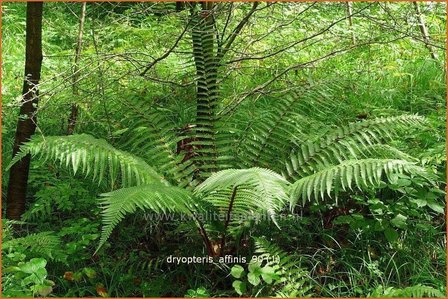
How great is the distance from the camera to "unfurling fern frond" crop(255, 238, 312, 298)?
77.7 inches

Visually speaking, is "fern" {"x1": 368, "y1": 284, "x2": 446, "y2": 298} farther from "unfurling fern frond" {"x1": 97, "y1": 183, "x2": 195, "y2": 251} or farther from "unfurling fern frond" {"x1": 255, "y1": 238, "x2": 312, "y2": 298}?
"unfurling fern frond" {"x1": 97, "y1": 183, "x2": 195, "y2": 251}

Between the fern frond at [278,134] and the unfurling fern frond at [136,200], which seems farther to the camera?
the fern frond at [278,134]

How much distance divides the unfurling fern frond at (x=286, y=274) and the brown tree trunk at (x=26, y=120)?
4.15 feet

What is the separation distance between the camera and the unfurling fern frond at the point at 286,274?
1973 millimetres

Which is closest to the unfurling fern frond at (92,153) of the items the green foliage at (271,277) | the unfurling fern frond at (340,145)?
the green foliage at (271,277)

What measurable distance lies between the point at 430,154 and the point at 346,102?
109 cm

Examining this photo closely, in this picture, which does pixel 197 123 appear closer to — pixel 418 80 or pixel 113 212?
pixel 113 212

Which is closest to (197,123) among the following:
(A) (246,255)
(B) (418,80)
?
(A) (246,255)

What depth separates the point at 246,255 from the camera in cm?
234

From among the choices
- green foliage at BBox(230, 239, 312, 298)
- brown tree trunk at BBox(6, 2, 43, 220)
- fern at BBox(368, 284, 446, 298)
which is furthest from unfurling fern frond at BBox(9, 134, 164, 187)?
fern at BBox(368, 284, 446, 298)

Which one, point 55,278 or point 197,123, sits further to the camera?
point 197,123

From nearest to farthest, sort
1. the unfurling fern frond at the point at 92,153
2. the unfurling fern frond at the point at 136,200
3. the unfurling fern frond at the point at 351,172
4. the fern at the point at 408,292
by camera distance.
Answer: the unfurling fern frond at the point at 136,200 → the fern at the point at 408,292 → the unfurling fern frond at the point at 351,172 → the unfurling fern frond at the point at 92,153

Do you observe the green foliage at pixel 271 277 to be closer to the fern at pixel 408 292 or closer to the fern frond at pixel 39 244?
the fern at pixel 408 292

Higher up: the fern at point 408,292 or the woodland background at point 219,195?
the woodland background at point 219,195
